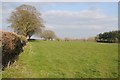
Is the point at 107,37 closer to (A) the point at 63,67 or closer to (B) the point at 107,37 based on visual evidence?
(B) the point at 107,37

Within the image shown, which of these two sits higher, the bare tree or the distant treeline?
the bare tree

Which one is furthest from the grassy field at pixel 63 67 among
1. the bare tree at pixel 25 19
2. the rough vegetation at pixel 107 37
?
the rough vegetation at pixel 107 37

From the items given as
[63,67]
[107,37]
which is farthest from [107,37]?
[63,67]

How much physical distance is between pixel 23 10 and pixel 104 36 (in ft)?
111

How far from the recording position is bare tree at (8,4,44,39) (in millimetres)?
66438

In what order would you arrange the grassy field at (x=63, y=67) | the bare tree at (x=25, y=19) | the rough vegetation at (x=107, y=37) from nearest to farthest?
the grassy field at (x=63, y=67), the bare tree at (x=25, y=19), the rough vegetation at (x=107, y=37)

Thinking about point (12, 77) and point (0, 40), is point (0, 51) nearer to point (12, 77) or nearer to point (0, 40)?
point (0, 40)

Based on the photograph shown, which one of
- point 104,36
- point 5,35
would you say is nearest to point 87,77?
point 5,35

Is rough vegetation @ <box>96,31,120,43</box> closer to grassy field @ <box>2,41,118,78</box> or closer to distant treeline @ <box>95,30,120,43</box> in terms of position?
distant treeline @ <box>95,30,120,43</box>

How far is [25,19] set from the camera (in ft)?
221

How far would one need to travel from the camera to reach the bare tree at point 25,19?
66.4 meters

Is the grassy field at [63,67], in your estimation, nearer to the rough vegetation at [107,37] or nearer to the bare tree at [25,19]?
the bare tree at [25,19]

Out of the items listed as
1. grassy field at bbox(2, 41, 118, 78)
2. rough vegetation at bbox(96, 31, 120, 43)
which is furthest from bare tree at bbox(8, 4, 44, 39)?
grassy field at bbox(2, 41, 118, 78)

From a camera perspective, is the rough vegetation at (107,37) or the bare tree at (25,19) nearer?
the bare tree at (25,19)
